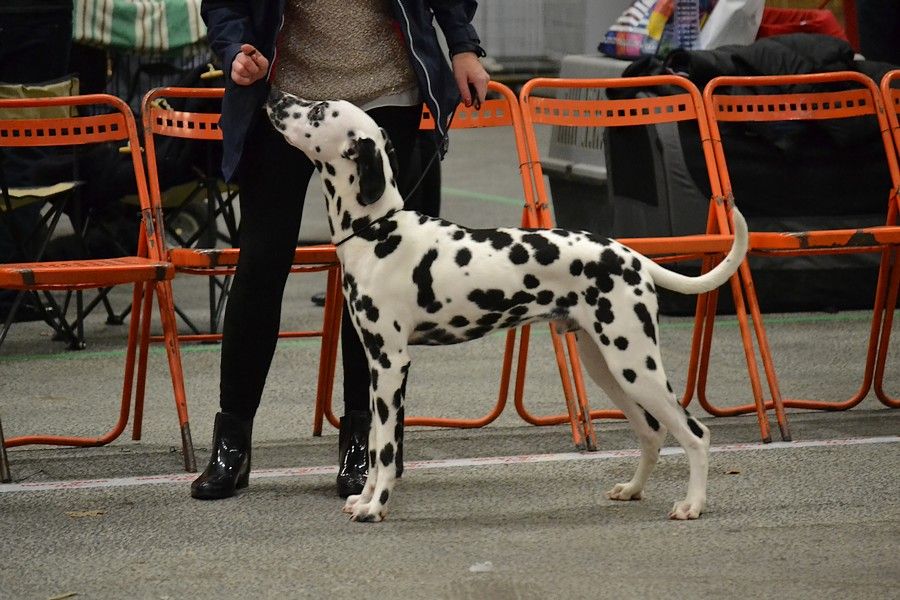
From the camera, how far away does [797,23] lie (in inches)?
270

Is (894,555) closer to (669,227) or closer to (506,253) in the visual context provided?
(506,253)

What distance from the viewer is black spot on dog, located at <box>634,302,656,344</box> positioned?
10.8 ft

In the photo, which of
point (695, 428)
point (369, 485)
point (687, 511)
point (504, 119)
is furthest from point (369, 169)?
point (504, 119)

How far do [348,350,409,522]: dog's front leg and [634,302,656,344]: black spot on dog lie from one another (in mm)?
559

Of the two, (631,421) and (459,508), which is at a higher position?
(631,421)

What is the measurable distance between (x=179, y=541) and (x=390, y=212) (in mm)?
917

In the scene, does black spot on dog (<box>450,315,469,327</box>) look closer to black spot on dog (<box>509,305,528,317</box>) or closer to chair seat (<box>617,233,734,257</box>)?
black spot on dog (<box>509,305,528,317</box>)

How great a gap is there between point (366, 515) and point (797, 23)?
4372 millimetres

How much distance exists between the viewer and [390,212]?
3312mm

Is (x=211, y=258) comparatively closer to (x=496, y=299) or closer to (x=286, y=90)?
(x=286, y=90)

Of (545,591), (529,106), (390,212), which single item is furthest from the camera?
(529,106)

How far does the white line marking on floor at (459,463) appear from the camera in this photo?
3828mm

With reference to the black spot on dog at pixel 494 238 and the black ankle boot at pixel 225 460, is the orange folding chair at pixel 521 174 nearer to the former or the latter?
the black ankle boot at pixel 225 460

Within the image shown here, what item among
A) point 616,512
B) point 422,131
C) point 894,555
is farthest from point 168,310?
point 894,555
